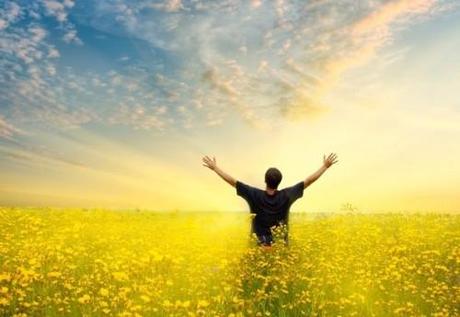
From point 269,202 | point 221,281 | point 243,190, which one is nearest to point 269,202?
point 269,202

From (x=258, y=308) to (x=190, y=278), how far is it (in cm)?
146

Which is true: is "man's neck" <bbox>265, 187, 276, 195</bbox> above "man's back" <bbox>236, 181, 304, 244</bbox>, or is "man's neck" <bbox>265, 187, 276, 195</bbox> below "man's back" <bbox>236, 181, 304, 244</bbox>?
above

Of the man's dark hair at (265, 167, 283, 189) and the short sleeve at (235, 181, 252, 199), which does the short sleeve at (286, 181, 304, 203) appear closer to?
the man's dark hair at (265, 167, 283, 189)

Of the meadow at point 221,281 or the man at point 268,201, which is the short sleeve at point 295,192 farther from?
the meadow at point 221,281

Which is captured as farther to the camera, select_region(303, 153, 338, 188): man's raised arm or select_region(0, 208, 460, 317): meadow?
select_region(303, 153, 338, 188): man's raised arm

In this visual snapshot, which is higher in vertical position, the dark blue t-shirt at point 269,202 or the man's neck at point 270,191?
the man's neck at point 270,191

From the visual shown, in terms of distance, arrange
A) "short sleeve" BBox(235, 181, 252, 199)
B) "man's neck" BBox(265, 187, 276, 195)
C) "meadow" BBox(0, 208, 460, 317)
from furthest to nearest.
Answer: "short sleeve" BBox(235, 181, 252, 199) → "man's neck" BBox(265, 187, 276, 195) → "meadow" BBox(0, 208, 460, 317)

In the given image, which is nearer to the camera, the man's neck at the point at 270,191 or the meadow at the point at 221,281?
the meadow at the point at 221,281

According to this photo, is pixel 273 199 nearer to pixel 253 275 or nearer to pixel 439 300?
pixel 253 275

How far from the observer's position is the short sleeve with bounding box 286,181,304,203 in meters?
9.76

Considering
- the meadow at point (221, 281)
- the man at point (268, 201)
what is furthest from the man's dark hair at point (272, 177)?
the meadow at point (221, 281)

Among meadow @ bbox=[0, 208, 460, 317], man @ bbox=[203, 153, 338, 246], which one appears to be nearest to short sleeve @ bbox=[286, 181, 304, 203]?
man @ bbox=[203, 153, 338, 246]

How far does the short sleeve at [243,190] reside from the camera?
9742 millimetres

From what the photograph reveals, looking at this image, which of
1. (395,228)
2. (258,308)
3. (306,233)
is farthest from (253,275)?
(395,228)
